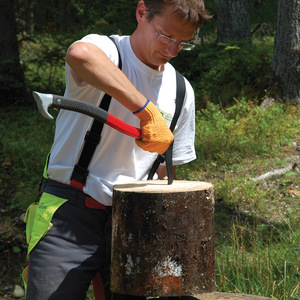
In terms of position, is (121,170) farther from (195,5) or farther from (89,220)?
(195,5)

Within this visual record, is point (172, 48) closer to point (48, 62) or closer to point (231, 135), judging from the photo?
point (231, 135)

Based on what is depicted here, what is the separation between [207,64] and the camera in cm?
831

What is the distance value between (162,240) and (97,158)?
545mm

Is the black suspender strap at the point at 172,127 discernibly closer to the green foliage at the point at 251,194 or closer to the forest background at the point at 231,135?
the forest background at the point at 231,135

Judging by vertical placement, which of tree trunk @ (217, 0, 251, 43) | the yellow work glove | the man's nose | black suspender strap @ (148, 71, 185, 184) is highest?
the man's nose

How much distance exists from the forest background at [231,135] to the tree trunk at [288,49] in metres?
0.01

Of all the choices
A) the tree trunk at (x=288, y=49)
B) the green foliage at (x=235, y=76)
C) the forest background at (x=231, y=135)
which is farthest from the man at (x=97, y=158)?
the tree trunk at (x=288, y=49)

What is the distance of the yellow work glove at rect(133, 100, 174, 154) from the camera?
212 centimetres

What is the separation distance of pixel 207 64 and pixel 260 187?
3651 mm

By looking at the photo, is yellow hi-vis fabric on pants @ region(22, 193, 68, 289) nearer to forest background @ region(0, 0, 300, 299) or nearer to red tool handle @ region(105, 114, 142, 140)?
red tool handle @ region(105, 114, 142, 140)

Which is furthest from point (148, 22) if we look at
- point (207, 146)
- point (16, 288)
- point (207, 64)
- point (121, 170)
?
point (207, 64)

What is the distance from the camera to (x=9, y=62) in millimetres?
8000

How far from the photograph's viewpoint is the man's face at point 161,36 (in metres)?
2.22

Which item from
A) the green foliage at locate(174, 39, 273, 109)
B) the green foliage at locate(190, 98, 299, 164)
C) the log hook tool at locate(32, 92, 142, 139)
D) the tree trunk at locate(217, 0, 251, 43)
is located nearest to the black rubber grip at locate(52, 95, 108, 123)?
the log hook tool at locate(32, 92, 142, 139)
